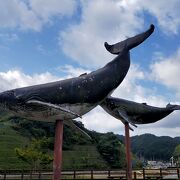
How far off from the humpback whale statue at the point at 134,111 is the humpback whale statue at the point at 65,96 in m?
3.07

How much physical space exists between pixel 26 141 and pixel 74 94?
57.3 metres

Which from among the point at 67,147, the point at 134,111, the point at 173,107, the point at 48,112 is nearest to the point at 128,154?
the point at 134,111

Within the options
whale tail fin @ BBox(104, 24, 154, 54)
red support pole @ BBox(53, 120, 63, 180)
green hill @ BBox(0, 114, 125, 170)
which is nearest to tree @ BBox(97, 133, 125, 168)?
green hill @ BBox(0, 114, 125, 170)

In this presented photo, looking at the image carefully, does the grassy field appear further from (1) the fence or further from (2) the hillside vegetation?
(1) the fence

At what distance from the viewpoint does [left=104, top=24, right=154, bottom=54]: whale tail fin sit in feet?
46.4

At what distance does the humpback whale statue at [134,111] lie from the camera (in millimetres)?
16812

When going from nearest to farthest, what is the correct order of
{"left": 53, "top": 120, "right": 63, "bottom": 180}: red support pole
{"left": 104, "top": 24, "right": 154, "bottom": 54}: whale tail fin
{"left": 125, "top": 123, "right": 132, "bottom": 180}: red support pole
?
{"left": 53, "top": 120, "right": 63, "bottom": 180}: red support pole, {"left": 104, "top": 24, "right": 154, "bottom": 54}: whale tail fin, {"left": 125, "top": 123, "right": 132, "bottom": 180}: red support pole

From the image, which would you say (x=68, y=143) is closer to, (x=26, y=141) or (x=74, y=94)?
(x=26, y=141)

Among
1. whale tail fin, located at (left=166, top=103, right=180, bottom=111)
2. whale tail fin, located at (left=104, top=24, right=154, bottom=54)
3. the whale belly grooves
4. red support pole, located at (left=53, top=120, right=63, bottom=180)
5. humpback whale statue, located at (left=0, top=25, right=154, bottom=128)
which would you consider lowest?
red support pole, located at (left=53, top=120, right=63, bottom=180)

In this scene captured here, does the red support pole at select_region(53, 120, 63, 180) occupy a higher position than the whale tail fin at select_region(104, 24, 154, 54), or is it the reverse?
the whale tail fin at select_region(104, 24, 154, 54)

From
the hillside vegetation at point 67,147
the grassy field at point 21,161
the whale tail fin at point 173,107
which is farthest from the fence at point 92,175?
the grassy field at point 21,161

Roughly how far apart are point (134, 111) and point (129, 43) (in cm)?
452

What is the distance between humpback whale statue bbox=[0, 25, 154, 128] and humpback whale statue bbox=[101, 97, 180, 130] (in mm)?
3066

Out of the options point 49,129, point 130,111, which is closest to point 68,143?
point 49,129
